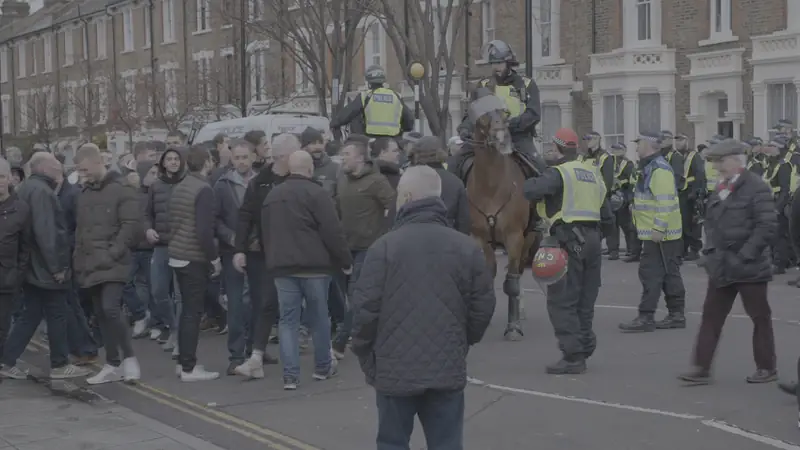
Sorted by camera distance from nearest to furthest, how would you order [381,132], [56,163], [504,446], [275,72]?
[504,446] < [56,163] < [381,132] < [275,72]

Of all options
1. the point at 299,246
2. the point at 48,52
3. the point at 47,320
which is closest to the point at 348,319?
the point at 299,246

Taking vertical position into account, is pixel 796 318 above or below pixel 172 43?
below

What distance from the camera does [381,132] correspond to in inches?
554

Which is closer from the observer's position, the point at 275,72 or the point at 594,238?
the point at 594,238

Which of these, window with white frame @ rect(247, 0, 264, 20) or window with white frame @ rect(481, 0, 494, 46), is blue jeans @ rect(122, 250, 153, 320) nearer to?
window with white frame @ rect(247, 0, 264, 20)

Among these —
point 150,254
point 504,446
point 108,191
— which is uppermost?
point 108,191

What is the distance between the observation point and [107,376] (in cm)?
1081

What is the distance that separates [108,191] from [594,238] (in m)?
4.15

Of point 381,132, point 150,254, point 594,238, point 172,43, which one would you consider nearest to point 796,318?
point 594,238

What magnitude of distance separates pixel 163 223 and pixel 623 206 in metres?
10.6

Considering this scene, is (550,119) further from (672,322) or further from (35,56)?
(35,56)

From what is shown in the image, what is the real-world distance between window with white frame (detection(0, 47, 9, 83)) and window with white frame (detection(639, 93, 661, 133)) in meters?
51.6

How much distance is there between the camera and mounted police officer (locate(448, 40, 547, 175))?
40.5 ft

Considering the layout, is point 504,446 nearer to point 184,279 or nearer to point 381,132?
point 184,279
